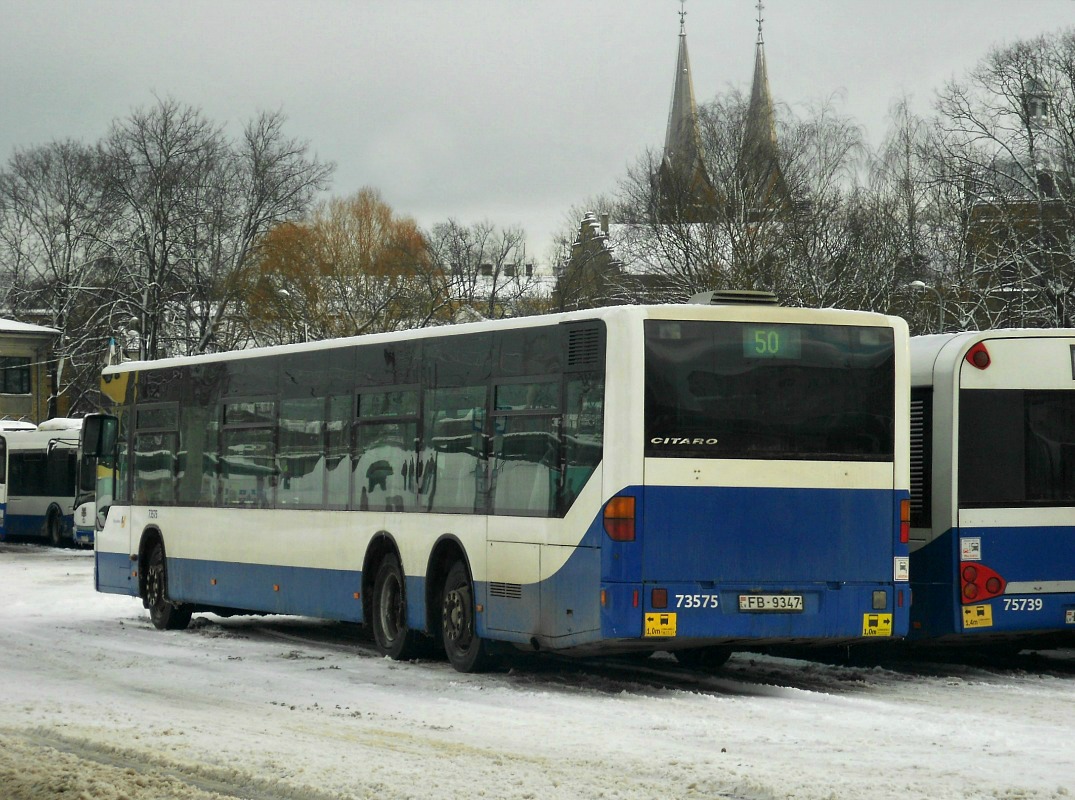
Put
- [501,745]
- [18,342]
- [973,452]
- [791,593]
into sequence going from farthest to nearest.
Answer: [18,342] < [973,452] < [791,593] < [501,745]

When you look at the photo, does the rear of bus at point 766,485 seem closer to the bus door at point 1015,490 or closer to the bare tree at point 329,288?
the bus door at point 1015,490

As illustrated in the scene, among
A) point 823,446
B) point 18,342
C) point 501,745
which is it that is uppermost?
point 18,342

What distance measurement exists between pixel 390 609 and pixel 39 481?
108 ft

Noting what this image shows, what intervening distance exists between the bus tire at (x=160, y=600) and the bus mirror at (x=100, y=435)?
153 cm

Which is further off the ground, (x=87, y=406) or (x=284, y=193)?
(x=284, y=193)

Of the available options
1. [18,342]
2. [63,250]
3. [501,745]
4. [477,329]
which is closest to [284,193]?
[63,250]

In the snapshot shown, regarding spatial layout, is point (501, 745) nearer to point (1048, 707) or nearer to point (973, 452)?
point (1048, 707)

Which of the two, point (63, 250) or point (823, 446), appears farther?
point (63, 250)

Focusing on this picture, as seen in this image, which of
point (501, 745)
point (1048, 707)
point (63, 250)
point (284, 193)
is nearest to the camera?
point (501, 745)

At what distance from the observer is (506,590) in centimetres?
1341

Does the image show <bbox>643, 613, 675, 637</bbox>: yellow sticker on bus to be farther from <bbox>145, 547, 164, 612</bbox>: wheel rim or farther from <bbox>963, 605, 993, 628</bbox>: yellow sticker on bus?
<bbox>145, 547, 164, 612</bbox>: wheel rim

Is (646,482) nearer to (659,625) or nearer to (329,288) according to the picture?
(659,625)

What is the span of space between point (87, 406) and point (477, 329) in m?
62.3

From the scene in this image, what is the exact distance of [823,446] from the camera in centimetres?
1287
